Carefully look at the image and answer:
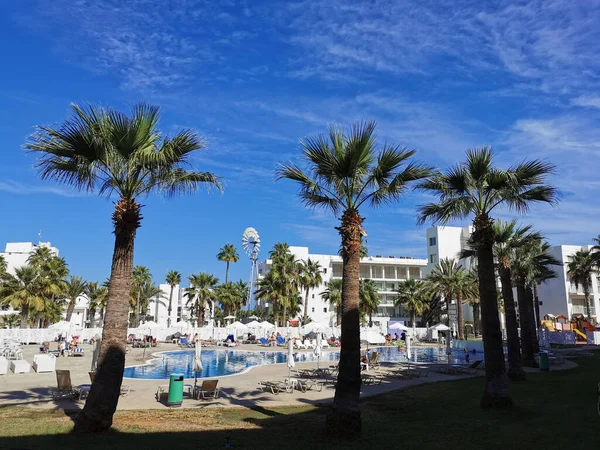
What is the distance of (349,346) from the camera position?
10.0 metres

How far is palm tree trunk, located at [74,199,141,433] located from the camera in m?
9.64

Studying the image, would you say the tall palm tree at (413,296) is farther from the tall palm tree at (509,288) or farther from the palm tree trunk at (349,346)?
the palm tree trunk at (349,346)

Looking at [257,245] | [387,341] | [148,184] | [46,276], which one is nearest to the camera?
[148,184]

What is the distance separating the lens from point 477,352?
3928 cm

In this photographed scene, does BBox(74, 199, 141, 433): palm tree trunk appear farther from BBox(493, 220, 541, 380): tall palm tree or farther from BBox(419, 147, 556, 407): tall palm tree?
BBox(493, 220, 541, 380): tall palm tree

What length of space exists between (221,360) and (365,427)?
2530cm

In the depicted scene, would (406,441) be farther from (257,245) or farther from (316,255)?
(257,245)

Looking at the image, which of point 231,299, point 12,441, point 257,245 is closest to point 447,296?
point 231,299

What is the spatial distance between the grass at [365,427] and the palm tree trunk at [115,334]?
0.45 metres

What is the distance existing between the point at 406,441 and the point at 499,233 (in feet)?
44.3

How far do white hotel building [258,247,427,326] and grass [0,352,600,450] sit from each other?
64.4 m

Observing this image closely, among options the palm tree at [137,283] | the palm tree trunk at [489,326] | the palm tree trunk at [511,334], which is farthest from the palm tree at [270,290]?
the palm tree trunk at [489,326]

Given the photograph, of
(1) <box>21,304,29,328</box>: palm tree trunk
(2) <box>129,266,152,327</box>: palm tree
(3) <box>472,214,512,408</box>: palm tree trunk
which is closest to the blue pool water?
(3) <box>472,214,512,408</box>: palm tree trunk

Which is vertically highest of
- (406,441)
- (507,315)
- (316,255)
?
(316,255)
